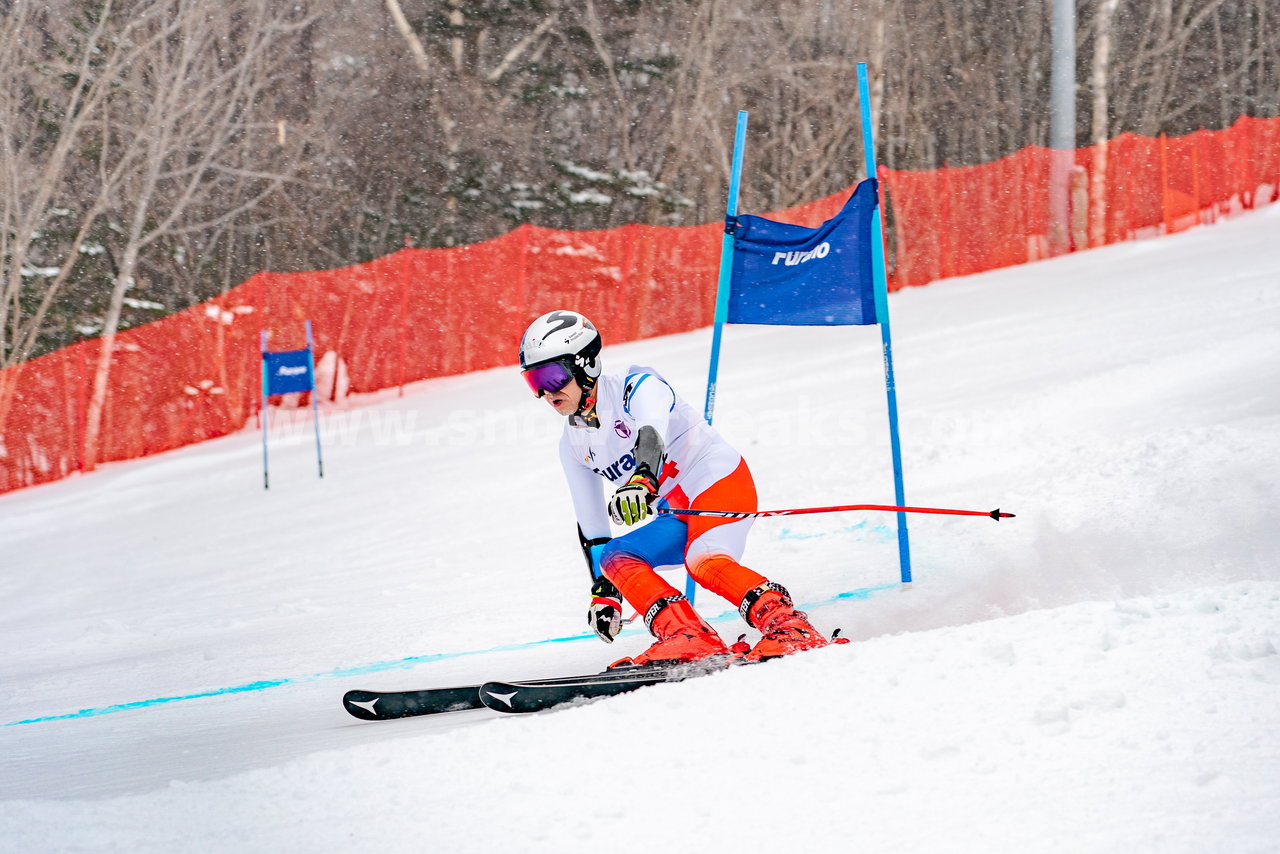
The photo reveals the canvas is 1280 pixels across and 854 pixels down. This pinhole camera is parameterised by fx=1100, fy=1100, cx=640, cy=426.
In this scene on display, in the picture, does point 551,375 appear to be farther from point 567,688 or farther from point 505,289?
point 505,289

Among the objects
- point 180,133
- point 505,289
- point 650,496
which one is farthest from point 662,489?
point 180,133

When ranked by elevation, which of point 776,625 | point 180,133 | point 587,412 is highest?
point 180,133

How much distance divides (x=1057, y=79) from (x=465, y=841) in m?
15.8

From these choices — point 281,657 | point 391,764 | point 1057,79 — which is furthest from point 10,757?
Result: point 1057,79

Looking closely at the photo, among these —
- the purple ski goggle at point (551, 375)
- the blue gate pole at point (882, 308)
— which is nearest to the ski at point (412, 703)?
the purple ski goggle at point (551, 375)

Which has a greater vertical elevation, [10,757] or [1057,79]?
[1057,79]

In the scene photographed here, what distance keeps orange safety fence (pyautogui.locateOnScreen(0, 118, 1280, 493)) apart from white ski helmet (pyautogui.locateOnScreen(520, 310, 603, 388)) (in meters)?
12.0

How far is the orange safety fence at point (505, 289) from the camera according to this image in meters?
14.7

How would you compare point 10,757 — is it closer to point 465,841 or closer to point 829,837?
point 465,841

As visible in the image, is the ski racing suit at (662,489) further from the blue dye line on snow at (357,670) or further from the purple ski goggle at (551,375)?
the blue dye line on snow at (357,670)

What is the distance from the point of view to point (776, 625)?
404 centimetres

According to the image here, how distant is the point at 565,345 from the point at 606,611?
3.50 ft

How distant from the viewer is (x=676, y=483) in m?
4.54

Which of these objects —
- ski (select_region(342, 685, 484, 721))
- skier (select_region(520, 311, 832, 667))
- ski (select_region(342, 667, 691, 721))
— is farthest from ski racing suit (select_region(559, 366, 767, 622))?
ski (select_region(342, 685, 484, 721))
